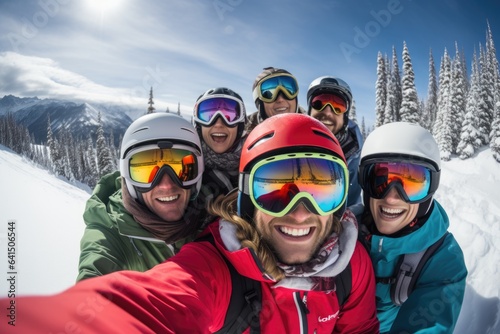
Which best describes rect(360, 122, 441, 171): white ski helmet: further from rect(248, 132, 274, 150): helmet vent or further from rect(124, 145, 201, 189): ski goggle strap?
rect(124, 145, 201, 189): ski goggle strap

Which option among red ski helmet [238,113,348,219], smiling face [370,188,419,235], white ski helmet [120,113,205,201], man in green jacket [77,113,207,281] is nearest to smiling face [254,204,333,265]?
red ski helmet [238,113,348,219]

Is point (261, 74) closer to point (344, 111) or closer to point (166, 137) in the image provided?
point (344, 111)

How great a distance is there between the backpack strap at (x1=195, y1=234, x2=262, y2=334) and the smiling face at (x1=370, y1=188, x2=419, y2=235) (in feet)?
6.15

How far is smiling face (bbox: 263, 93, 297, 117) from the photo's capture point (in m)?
5.95

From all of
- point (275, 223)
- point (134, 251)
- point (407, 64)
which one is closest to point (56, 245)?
point (134, 251)

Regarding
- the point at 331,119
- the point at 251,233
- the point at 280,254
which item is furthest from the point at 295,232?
the point at 331,119

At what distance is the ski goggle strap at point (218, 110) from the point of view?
16.4 feet

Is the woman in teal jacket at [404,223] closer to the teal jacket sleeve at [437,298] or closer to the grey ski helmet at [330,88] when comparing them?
the teal jacket sleeve at [437,298]

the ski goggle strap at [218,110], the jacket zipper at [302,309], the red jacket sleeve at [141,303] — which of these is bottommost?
the jacket zipper at [302,309]

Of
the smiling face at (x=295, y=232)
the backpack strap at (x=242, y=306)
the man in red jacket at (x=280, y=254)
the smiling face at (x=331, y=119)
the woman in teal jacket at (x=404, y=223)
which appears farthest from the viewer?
the smiling face at (x=331, y=119)

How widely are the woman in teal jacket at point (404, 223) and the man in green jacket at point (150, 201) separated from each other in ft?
7.15

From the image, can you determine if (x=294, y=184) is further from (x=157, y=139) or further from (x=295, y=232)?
(x=157, y=139)

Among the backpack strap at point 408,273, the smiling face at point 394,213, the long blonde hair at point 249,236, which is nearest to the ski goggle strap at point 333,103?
the smiling face at point 394,213

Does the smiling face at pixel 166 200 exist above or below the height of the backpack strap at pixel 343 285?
above
